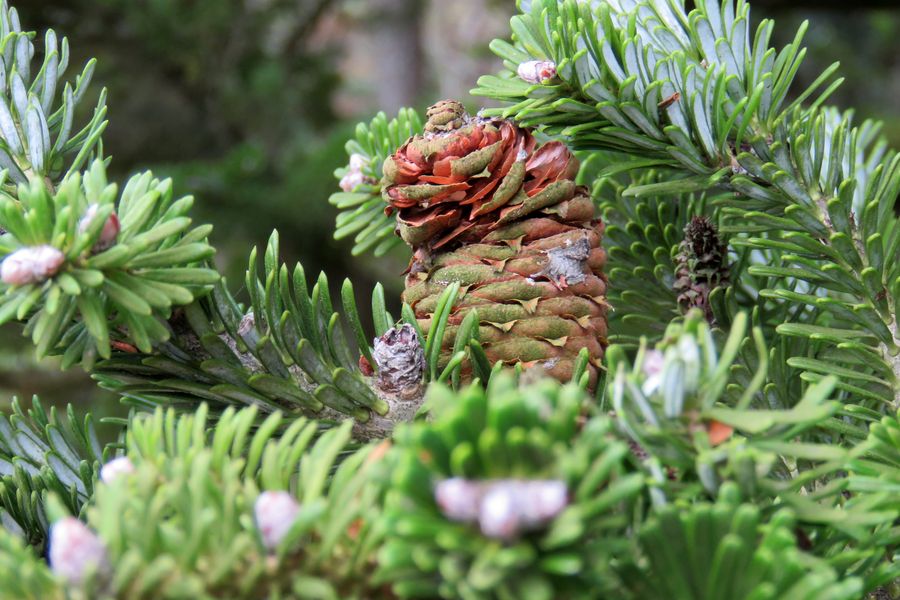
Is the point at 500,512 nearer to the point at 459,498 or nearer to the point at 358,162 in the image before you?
the point at 459,498

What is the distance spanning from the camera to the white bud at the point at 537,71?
39cm

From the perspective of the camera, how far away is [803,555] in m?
0.23

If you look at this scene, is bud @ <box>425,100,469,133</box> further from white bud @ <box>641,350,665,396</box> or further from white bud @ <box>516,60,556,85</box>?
white bud @ <box>641,350,665,396</box>

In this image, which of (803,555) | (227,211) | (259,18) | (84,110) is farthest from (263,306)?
(259,18)

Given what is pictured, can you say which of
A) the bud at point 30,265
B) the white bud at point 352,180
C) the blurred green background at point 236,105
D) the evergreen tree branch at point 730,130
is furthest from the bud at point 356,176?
the blurred green background at point 236,105

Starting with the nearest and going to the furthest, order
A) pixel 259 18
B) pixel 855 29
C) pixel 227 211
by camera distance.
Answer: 1. pixel 227 211
2. pixel 259 18
3. pixel 855 29

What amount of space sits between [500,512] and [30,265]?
0.18 meters

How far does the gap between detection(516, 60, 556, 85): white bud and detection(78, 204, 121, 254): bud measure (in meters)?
0.20

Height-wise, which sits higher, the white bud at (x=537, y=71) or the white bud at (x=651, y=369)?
A: the white bud at (x=537, y=71)

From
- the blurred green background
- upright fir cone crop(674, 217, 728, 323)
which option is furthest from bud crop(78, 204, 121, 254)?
the blurred green background

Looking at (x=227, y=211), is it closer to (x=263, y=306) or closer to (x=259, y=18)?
(x=259, y=18)

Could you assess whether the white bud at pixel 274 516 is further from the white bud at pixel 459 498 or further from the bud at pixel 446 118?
the bud at pixel 446 118

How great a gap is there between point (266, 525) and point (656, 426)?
11 cm

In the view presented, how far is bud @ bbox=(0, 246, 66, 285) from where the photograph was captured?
0.89 feet
